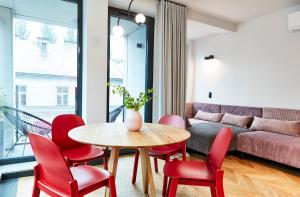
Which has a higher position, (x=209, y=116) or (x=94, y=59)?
(x=94, y=59)

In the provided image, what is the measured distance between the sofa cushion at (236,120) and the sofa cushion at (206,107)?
381 millimetres

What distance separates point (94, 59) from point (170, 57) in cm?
126

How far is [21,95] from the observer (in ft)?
9.86

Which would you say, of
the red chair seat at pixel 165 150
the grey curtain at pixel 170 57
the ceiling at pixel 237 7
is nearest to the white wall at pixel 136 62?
the grey curtain at pixel 170 57

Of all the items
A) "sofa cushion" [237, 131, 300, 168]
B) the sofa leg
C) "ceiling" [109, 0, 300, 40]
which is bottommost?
the sofa leg

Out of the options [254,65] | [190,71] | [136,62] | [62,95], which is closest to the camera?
[62,95]

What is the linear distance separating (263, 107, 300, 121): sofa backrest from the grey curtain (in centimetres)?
151

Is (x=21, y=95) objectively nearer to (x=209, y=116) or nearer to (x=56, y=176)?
(x=56, y=176)

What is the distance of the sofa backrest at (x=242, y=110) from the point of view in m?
4.12

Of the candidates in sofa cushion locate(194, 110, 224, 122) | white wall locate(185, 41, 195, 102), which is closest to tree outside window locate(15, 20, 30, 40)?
sofa cushion locate(194, 110, 224, 122)

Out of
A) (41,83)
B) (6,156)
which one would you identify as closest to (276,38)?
(41,83)

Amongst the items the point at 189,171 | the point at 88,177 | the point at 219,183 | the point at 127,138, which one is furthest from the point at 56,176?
the point at 219,183

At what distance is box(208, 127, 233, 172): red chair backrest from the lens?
171cm

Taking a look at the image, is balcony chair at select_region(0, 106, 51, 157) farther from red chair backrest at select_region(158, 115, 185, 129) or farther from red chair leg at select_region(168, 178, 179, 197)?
red chair leg at select_region(168, 178, 179, 197)
